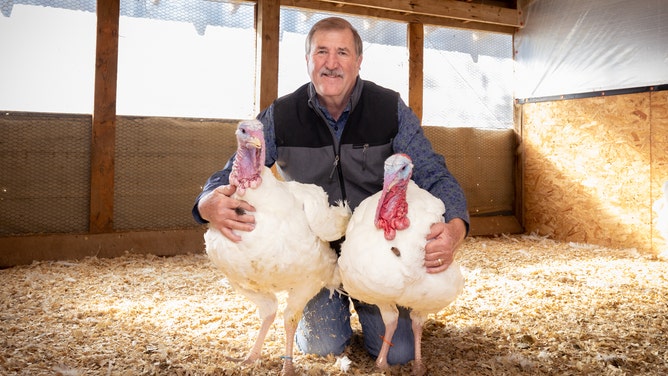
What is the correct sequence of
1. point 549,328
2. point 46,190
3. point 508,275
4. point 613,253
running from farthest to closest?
1. point 613,253
2. point 46,190
3. point 508,275
4. point 549,328

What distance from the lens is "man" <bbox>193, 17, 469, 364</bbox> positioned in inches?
116

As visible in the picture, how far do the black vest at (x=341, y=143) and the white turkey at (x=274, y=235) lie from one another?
41cm

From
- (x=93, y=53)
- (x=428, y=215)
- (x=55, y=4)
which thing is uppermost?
(x=55, y=4)

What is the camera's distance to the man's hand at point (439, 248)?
2.40m

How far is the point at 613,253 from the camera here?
251 inches

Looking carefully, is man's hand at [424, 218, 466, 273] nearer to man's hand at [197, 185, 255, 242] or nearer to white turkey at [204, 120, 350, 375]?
white turkey at [204, 120, 350, 375]

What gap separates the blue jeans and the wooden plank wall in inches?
187

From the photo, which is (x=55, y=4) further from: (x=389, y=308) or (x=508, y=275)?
(x=508, y=275)

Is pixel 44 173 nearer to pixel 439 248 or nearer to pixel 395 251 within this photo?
pixel 395 251

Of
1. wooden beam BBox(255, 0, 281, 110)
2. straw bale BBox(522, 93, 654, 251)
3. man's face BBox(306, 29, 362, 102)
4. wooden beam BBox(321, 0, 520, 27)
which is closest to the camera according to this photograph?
man's face BBox(306, 29, 362, 102)

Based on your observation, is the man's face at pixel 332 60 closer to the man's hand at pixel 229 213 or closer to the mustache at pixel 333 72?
the mustache at pixel 333 72

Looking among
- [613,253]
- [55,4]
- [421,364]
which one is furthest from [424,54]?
[421,364]

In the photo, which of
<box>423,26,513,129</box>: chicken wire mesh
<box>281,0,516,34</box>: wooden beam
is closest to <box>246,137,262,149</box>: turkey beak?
<box>281,0,516,34</box>: wooden beam

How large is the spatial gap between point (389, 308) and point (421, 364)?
1.15ft
